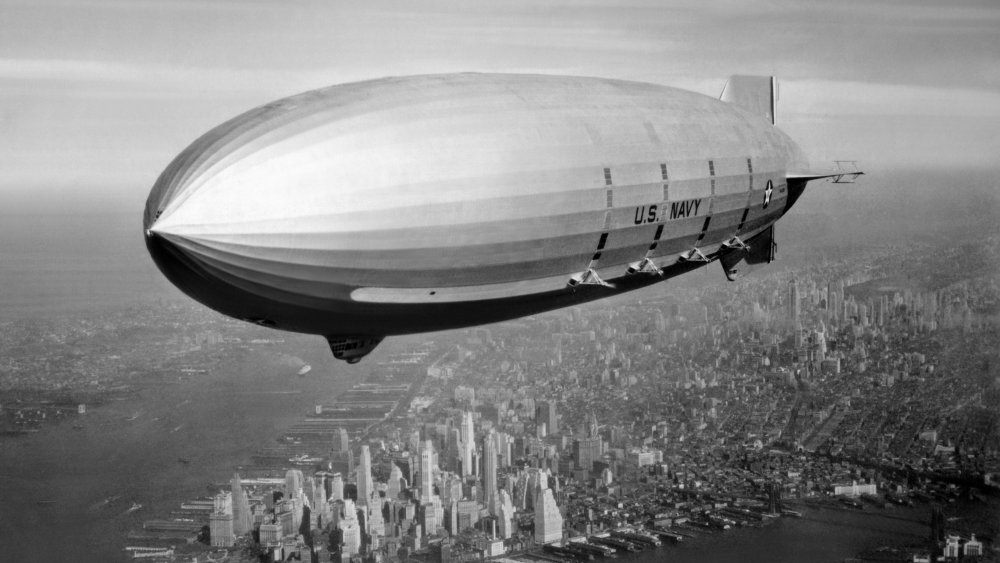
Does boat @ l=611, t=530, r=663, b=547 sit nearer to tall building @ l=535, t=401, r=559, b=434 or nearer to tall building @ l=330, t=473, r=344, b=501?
tall building @ l=535, t=401, r=559, b=434

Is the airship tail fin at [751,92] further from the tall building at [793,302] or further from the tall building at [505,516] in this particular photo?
the tall building at [793,302]

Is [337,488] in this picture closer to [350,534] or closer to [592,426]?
[350,534]

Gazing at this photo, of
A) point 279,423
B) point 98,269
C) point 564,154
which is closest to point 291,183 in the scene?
point 564,154

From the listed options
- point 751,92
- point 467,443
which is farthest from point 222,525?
point 751,92

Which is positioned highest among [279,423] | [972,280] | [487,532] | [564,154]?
[564,154]

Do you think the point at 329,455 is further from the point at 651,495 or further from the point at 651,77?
the point at 651,77

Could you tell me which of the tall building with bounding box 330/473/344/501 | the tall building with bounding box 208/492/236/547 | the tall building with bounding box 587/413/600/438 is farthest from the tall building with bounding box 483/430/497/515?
the tall building with bounding box 208/492/236/547
